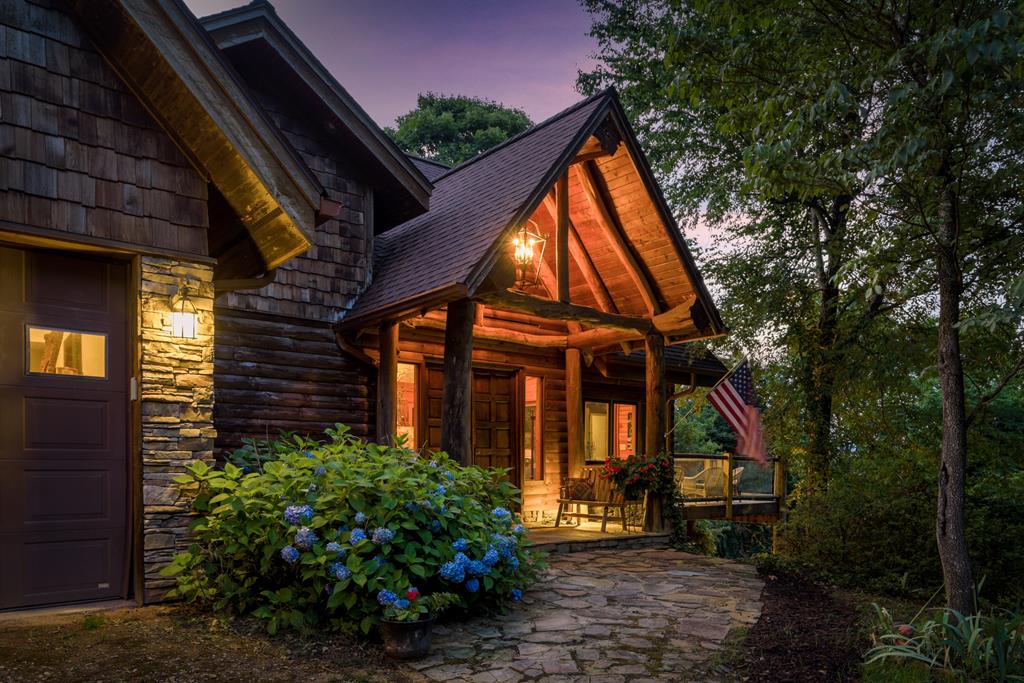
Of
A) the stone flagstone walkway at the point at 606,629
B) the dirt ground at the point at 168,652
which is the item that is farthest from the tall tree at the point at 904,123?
the dirt ground at the point at 168,652

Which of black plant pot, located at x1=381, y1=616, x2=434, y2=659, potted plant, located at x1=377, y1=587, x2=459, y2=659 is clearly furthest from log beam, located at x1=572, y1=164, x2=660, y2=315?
black plant pot, located at x1=381, y1=616, x2=434, y2=659

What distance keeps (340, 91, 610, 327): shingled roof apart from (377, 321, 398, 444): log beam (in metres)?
0.44

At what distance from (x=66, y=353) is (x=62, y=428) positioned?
22.2 inches

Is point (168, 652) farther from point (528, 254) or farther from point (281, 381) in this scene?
point (528, 254)

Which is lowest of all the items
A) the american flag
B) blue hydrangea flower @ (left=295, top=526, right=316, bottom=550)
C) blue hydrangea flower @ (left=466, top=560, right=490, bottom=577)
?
blue hydrangea flower @ (left=466, top=560, right=490, bottom=577)

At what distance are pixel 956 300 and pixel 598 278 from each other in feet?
21.6

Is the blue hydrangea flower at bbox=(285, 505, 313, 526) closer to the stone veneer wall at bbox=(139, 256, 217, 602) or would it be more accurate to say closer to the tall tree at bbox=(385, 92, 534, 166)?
the stone veneer wall at bbox=(139, 256, 217, 602)

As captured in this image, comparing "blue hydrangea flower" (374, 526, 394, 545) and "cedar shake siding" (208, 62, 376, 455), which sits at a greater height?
"cedar shake siding" (208, 62, 376, 455)

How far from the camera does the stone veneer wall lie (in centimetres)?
595

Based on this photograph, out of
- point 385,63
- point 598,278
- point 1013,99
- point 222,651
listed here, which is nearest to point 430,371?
point 598,278

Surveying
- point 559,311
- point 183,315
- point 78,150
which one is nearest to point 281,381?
point 183,315

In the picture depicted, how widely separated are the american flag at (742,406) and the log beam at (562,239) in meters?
3.32

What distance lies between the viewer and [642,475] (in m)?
10.8

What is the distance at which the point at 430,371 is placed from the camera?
11586mm
